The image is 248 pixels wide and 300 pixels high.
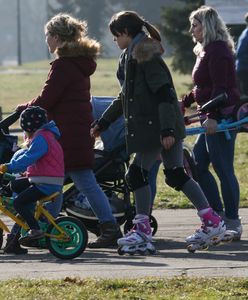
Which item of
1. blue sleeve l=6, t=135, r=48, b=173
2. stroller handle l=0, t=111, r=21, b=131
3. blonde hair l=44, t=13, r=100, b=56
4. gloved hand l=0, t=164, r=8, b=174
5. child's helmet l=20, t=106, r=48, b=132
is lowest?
gloved hand l=0, t=164, r=8, b=174

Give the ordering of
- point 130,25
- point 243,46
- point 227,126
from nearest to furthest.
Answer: point 130,25 → point 227,126 → point 243,46

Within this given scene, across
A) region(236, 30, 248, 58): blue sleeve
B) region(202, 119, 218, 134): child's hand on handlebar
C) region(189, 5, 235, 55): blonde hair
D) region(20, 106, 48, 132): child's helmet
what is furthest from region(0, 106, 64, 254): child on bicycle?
region(236, 30, 248, 58): blue sleeve

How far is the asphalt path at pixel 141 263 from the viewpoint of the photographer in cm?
796

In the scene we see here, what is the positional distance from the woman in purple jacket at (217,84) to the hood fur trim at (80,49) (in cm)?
92

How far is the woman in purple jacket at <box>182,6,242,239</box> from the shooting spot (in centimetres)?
958

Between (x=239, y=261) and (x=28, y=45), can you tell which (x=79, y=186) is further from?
(x=28, y=45)

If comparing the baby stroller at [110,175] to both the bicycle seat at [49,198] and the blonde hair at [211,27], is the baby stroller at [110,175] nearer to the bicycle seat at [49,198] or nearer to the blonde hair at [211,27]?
the bicycle seat at [49,198]

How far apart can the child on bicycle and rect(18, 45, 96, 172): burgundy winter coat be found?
26 cm

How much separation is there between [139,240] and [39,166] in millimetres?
933

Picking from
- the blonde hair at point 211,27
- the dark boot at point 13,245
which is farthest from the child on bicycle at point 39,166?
the blonde hair at point 211,27

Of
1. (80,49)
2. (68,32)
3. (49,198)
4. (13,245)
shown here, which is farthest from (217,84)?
(13,245)

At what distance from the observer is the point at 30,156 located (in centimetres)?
888

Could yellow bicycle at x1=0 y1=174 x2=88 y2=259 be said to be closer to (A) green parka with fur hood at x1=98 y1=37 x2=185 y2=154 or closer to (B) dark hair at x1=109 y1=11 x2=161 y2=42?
(A) green parka with fur hood at x1=98 y1=37 x2=185 y2=154

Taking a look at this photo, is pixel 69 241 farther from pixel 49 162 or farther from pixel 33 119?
pixel 33 119
